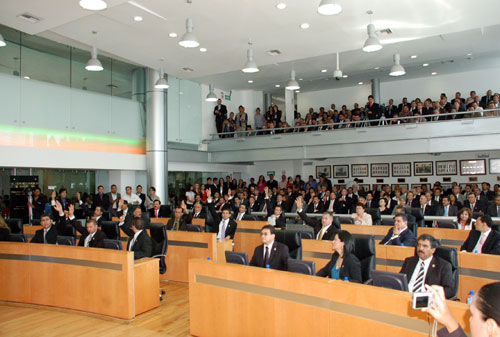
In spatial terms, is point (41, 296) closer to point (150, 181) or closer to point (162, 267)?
point (162, 267)

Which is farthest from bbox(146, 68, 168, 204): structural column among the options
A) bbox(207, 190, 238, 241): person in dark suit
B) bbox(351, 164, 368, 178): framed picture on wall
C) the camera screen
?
the camera screen

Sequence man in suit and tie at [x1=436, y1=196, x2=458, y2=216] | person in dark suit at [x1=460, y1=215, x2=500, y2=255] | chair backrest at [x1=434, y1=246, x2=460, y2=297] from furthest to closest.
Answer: man in suit and tie at [x1=436, y1=196, x2=458, y2=216]
person in dark suit at [x1=460, y1=215, x2=500, y2=255]
chair backrest at [x1=434, y1=246, x2=460, y2=297]

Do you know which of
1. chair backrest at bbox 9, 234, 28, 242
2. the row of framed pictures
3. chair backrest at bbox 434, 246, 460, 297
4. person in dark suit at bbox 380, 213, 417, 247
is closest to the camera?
chair backrest at bbox 434, 246, 460, 297

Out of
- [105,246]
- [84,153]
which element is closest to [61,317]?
[105,246]

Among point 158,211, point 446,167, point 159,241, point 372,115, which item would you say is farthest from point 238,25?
point 446,167

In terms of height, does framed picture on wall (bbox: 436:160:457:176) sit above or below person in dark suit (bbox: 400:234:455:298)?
above

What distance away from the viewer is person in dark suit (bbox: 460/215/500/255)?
570 centimetres

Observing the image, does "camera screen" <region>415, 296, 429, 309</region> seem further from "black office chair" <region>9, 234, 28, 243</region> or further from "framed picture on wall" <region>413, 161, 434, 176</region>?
"framed picture on wall" <region>413, 161, 434, 176</region>

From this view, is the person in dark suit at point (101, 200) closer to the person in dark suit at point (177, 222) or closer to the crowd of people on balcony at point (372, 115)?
the person in dark suit at point (177, 222)

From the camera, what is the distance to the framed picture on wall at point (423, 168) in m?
16.1

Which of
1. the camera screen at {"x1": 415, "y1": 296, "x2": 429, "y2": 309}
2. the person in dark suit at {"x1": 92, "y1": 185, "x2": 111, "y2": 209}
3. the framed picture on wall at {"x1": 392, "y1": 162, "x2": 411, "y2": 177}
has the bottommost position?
the camera screen at {"x1": 415, "y1": 296, "x2": 429, "y2": 309}

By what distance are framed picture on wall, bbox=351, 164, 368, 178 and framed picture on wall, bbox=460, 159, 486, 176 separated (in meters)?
3.72

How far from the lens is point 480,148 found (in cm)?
1214

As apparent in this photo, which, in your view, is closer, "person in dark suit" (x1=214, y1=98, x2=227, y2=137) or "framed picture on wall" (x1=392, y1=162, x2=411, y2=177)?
"framed picture on wall" (x1=392, y1=162, x2=411, y2=177)
